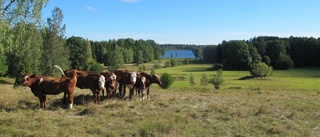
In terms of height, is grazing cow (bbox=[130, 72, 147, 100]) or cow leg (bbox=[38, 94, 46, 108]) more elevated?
grazing cow (bbox=[130, 72, 147, 100])

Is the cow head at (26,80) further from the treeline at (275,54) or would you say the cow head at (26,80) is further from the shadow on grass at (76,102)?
the treeline at (275,54)

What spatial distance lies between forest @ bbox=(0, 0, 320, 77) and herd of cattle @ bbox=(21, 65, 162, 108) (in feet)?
14.5

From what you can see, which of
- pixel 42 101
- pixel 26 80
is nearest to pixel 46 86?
pixel 42 101

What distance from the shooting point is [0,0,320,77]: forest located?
18.1 meters

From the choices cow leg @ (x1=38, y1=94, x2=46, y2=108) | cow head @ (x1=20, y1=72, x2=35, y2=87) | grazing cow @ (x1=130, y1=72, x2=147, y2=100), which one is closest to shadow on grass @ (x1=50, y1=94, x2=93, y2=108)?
cow leg @ (x1=38, y1=94, x2=46, y2=108)

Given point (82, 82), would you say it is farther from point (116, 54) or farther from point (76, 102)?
point (116, 54)

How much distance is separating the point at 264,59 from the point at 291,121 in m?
113

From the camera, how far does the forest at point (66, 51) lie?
711 inches

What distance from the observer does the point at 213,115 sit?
12.1 metres

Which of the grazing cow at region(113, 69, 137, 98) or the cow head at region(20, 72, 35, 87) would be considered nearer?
the cow head at region(20, 72, 35, 87)

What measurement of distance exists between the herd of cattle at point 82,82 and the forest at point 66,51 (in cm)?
442

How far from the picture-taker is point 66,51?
5609cm

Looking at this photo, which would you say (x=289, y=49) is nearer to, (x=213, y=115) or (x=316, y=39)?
(x=316, y=39)

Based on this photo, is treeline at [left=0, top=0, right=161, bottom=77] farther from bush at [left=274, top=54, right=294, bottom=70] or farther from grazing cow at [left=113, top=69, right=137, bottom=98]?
bush at [left=274, top=54, right=294, bottom=70]
